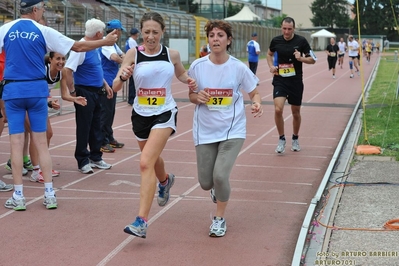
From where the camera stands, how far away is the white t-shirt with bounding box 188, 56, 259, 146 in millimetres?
6715

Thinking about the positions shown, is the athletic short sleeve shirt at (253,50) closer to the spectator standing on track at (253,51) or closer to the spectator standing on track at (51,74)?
the spectator standing on track at (253,51)

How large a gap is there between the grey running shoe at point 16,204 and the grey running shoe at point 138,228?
1.76 meters

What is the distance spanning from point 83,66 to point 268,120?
7.37 meters

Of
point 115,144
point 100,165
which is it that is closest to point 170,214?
point 100,165

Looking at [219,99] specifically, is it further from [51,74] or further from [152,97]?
[51,74]

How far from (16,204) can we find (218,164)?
7.48ft

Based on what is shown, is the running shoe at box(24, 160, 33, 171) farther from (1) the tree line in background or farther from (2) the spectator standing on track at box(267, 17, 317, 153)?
(1) the tree line in background

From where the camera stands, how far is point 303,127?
15289 mm

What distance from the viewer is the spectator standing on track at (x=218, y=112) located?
664 cm

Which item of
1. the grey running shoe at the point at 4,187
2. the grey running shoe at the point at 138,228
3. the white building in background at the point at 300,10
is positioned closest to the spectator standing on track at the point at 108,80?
the grey running shoe at the point at 4,187

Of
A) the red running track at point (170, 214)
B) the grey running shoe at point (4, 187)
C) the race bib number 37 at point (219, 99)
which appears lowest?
the red running track at point (170, 214)

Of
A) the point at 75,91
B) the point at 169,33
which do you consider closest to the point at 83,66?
the point at 75,91

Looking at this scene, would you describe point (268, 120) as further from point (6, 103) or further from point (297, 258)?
point (297, 258)

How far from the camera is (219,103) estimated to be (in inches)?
265
